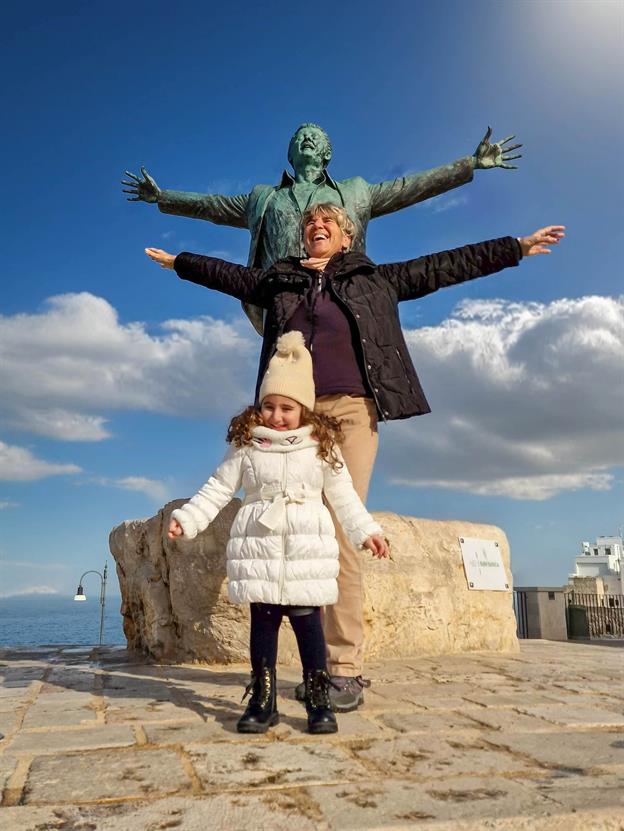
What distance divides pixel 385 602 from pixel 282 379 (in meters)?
2.63

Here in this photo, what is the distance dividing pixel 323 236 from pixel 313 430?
1056 millimetres

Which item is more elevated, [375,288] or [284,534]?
[375,288]

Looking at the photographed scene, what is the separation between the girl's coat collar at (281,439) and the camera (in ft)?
8.79

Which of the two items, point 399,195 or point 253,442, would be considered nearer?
point 253,442

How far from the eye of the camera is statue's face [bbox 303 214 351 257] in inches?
128

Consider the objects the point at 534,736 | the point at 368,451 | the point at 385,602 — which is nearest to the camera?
the point at 534,736

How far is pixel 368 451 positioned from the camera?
10.4 feet

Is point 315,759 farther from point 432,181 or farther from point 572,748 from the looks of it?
point 432,181

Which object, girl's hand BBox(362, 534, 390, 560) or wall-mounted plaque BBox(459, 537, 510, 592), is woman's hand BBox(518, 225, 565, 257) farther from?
wall-mounted plaque BBox(459, 537, 510, 592)

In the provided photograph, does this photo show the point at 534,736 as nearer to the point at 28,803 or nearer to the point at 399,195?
the point at 28,803

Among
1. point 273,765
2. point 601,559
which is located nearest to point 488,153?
point 273,765

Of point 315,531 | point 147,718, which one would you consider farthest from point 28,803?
point 315,531

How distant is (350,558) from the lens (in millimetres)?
3096

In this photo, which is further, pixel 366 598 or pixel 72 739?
pixel 366 598
